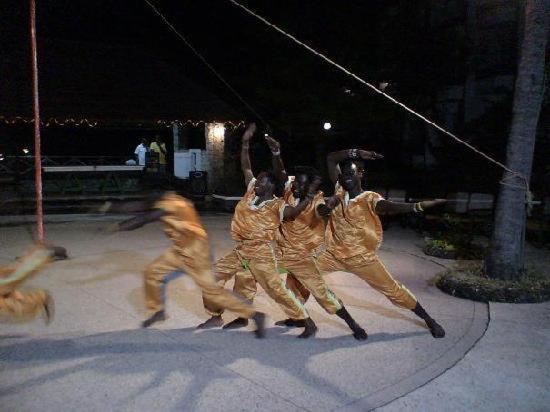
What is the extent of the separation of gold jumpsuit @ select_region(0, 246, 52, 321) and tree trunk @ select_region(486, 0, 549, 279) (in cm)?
550

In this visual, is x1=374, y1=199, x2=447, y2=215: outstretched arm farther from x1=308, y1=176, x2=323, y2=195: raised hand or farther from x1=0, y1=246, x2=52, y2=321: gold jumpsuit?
x1=0, y1=246, x2=52, y2=321: gold jumpsuit

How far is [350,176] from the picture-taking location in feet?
17.5

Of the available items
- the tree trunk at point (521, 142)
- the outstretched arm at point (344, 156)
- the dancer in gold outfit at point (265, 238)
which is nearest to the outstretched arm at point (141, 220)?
the dancer in gold outfit at point (265, 238)

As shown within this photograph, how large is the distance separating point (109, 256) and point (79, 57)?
11.6 metres

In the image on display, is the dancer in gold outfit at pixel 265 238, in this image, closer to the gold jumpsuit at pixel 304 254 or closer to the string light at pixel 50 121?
the gold jumpsuit at pixel 304 254

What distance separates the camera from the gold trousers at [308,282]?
5258mm

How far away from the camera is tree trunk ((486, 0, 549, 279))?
6.88m

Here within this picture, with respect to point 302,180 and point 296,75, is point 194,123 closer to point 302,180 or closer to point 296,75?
point 296,75

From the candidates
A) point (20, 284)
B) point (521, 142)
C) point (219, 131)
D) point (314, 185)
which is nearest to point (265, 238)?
point (314, 185)

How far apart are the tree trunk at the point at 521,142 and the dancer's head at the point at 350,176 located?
2.66 m

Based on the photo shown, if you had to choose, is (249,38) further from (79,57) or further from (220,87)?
(79,57)

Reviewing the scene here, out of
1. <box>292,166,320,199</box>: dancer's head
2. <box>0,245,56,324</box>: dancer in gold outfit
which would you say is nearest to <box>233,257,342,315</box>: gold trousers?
<box>292,166,320,199</box>: dancer's head

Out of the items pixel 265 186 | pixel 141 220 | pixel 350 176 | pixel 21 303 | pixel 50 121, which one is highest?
pixel 50 121

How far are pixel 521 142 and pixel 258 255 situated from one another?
3932mm
